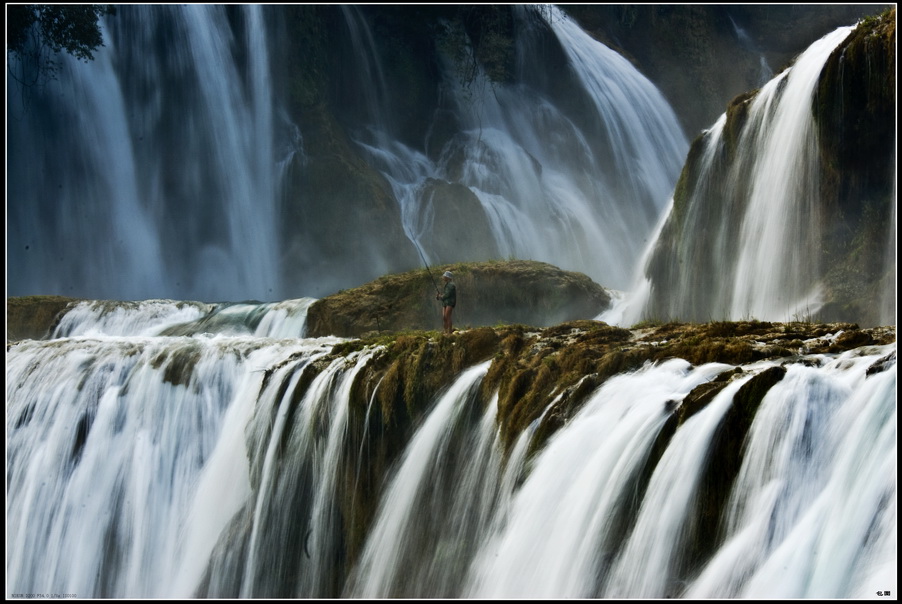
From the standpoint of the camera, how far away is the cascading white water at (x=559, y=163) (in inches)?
→ 1210

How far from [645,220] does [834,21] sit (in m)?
19.0

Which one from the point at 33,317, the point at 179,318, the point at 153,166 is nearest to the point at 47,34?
the point at 153,166

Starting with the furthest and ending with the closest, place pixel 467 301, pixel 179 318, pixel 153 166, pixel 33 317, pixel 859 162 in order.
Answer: pixel 153 166, pixel 33 317, pixel 179 318, pixel 467 301, pixel 859 162

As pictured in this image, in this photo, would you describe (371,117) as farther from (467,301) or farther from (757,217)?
(757,217)

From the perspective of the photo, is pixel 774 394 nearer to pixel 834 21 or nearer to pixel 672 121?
pixel 672 121

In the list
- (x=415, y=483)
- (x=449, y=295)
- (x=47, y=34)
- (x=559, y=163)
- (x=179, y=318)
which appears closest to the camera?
(x=415, y=483)

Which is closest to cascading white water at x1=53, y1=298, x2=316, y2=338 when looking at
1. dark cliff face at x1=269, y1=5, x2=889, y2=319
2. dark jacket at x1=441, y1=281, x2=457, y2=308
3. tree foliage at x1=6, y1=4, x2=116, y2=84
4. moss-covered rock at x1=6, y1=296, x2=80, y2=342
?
moss-covered rock at x1=6, y1=296, x2=80, y2=342

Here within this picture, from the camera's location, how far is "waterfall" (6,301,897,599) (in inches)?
224

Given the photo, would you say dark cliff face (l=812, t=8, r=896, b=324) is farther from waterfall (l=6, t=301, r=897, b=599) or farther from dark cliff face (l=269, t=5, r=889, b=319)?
dark cliff face (l=269, t=5, r=889, b=319)

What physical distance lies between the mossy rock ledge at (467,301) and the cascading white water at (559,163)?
11666mm

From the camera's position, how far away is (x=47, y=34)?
2594 centimetres

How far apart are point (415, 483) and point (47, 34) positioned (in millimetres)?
21760

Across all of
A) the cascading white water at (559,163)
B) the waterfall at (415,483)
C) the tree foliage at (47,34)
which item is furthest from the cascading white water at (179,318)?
the cascading white water at (559,163)

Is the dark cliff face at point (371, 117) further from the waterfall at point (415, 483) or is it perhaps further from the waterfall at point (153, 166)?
the waterfall at point (415, 483)
